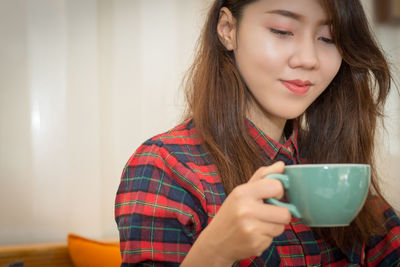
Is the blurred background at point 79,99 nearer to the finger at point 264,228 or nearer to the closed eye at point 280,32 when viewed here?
the closed eye at point 280,32

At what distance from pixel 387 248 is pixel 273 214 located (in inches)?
24.8

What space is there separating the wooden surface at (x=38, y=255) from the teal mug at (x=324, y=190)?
1.06 metres

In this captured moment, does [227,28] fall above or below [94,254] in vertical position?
above

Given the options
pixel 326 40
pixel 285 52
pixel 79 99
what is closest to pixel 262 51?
pixel 285 52

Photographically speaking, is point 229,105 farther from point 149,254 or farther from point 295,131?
point 149,254

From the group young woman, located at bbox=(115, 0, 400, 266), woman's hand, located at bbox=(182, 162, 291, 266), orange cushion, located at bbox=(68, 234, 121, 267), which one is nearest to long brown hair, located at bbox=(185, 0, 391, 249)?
young woman, located at bbox=(115, 0, 400, 266)

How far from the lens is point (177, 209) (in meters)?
0.84

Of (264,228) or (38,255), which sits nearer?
(264,228)

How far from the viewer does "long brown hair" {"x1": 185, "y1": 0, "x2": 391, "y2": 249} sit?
0.96 m

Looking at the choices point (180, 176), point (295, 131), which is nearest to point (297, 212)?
point (180, 176)

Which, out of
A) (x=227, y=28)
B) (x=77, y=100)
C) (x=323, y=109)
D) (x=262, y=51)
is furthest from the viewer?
(x=77, y=100)

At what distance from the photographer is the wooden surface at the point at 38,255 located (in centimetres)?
141

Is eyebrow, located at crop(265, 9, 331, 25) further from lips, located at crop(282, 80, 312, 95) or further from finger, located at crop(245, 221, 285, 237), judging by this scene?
finger, located at crop(245, 221, 285, 237)

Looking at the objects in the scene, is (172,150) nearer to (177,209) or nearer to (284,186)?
(177,209)
